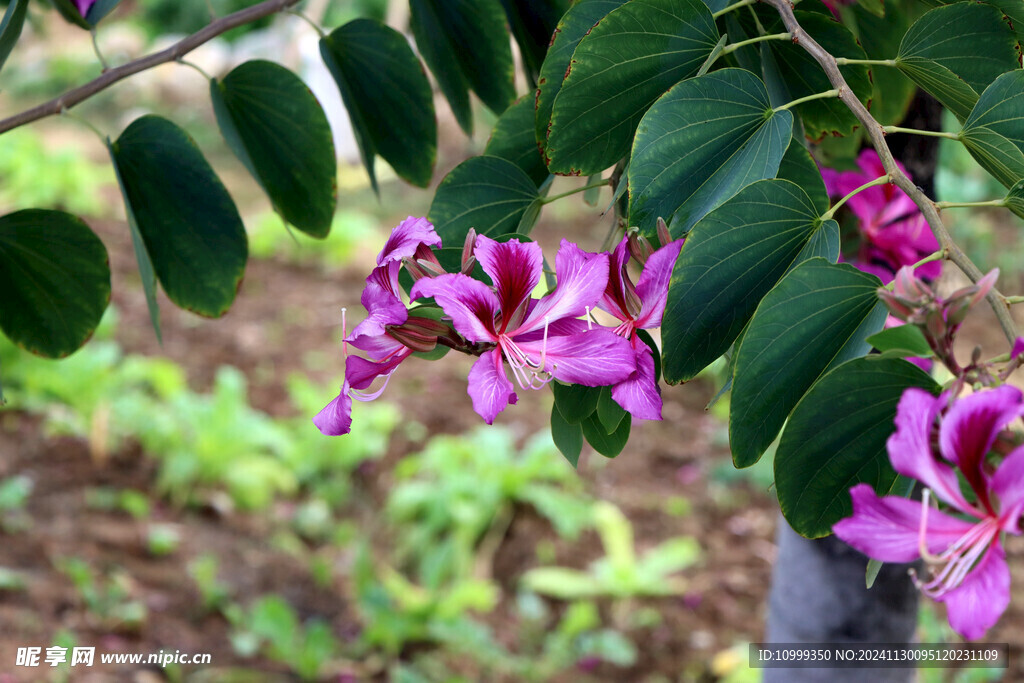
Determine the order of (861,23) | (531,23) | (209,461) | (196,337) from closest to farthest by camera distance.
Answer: (531,23) → (861,23) → (209,461) → (196,337)

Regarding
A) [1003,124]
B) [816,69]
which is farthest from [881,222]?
[1003,124]

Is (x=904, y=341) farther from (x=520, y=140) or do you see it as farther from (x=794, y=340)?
(x=520, y=140)

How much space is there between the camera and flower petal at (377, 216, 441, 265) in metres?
0.39

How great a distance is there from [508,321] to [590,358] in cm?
5

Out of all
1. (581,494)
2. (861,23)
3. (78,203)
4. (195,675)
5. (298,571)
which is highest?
(861,23)

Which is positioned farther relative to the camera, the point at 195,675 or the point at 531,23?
the point at 195,675

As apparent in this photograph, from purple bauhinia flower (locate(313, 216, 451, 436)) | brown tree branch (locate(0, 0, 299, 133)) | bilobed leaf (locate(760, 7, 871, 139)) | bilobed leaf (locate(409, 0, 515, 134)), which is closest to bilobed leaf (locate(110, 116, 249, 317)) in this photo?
brown tree branch (locate(0, 0, 299, 133))

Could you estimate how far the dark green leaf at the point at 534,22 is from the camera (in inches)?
23.8

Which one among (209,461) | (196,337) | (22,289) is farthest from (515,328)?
(196,337)

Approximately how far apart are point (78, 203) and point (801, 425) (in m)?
4.28

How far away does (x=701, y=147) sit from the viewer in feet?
1.38

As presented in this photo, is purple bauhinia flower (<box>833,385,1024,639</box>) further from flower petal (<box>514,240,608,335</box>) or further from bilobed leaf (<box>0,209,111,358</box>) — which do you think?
bilobed leaf (<box>0,209,111,358</box>)

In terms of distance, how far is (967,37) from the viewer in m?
0.47

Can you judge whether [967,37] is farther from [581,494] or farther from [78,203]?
[78,203]
